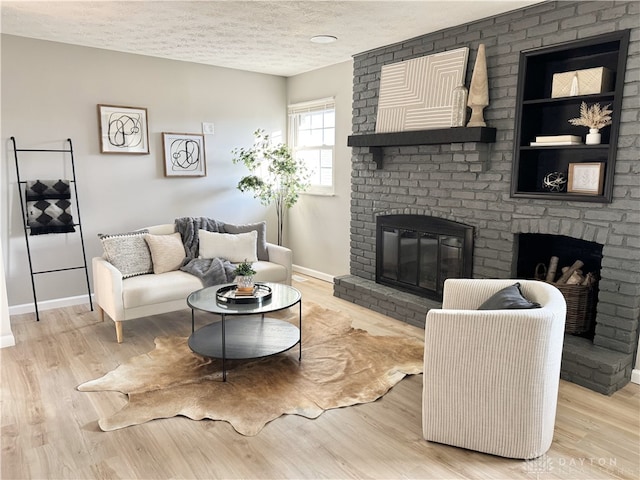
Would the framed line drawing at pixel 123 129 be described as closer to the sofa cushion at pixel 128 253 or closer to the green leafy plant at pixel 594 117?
the sofa cushion at pixel 128 253

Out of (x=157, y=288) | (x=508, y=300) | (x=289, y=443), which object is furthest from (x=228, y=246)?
(x=508, y=300)

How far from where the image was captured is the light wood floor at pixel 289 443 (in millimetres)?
2111

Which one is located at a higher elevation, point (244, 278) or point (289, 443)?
point (244, 278)

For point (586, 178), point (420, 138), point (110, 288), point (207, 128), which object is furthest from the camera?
point (207, 128)

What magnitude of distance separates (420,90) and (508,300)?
2.27m

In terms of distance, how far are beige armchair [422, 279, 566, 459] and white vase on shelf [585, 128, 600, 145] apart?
4.29ft

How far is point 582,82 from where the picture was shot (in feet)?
9.89

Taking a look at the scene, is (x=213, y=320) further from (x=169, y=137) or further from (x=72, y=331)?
(x=169, y=137)

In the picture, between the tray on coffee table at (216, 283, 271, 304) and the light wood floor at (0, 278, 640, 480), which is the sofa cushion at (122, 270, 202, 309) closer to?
the tray on coffee table at (216, 283, 271, 304)

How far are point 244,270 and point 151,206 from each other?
2152 mm

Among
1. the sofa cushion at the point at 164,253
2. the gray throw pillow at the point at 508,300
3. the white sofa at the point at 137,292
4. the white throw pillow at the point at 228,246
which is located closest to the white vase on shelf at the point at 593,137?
the gray throw pillow at the point at 508,300

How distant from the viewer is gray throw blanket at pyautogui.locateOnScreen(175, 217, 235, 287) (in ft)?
13.1

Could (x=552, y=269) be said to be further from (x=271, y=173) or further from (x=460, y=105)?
(x=271, y=173)

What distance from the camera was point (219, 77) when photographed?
5.23 m
